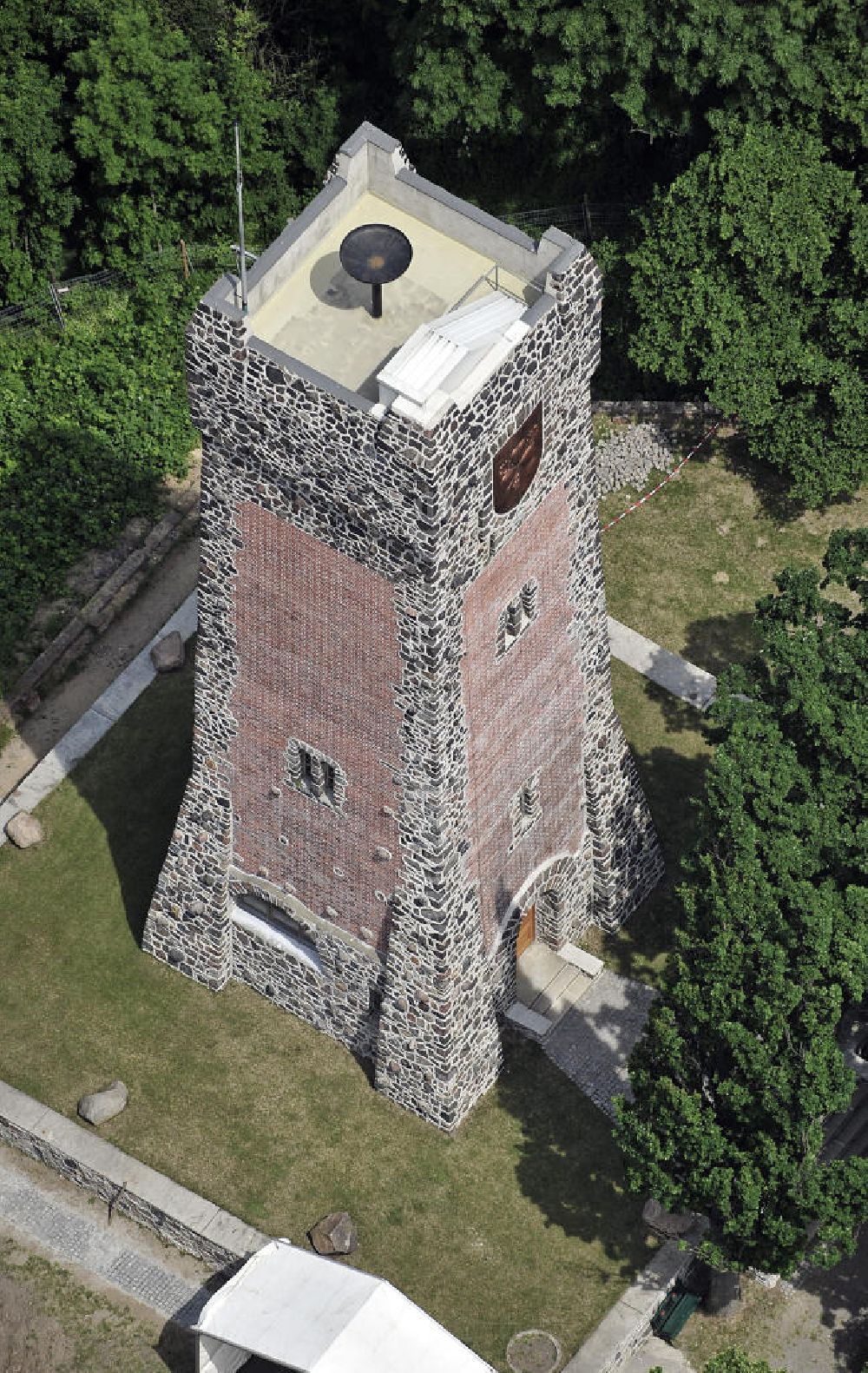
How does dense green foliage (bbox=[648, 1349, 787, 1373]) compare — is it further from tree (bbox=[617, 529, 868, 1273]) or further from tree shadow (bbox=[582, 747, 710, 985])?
tree shadow (bbox=[582, 747, 710, 985])

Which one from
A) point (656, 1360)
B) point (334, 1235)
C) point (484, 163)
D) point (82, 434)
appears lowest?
point (334, 1235)

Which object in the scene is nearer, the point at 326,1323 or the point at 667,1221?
the point at 326,1323

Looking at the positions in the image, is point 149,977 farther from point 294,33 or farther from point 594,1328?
point 294,33

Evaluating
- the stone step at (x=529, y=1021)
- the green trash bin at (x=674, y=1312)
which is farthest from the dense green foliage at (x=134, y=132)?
the green trash bin at (x=674, y=1312)

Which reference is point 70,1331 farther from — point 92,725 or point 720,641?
point 720,641

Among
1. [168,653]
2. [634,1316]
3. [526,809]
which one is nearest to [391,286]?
[526,809]

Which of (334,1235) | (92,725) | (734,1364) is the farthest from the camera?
(92,725)

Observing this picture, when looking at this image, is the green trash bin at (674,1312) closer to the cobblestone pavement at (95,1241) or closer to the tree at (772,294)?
the cobblestone pavement at (95,1241)
